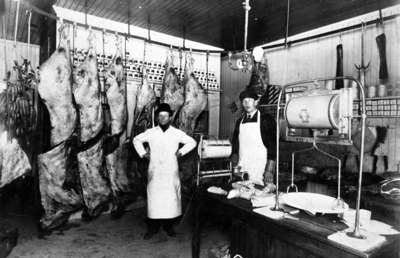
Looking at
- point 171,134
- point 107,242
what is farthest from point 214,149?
point 107,242

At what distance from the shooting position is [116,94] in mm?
4832

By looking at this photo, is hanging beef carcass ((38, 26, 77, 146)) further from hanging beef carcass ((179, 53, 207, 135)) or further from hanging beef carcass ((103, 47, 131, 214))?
hanging beef carcass ((179, 53, 207, 135))

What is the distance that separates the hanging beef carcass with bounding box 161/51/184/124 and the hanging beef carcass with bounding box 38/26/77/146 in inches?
68.0

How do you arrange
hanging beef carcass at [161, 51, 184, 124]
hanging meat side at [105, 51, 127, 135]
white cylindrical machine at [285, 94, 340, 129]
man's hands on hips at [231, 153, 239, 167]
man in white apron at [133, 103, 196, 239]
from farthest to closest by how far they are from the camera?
hanging beef carcass at [161, 51, 184, 124] < hanging meat side at [105, 51, 127, 135] < man in white apron at [133, 103, 196, 239] < man's hands on hips at [231, 153, 239, 167] < white cylindrical machine at [285, 94, 340, 129]

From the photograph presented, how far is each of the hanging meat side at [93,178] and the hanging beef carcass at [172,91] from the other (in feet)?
4.81

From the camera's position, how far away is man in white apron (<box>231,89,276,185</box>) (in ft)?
12.9

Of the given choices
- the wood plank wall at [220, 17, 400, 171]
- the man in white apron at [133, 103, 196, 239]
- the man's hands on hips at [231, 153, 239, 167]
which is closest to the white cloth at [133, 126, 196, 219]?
the man in white apron at [133, 103, 196, 239]

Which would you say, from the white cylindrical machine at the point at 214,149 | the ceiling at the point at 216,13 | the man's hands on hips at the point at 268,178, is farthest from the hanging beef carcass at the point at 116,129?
the man's hands on hips at the point at 268,178

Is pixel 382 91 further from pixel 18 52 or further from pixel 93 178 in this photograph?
pixel 18 52

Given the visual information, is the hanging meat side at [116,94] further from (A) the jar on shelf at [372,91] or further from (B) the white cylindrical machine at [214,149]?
(A) the jar on shelf at [372,91]

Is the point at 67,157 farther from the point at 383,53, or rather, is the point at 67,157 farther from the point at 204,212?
the point at 383,53

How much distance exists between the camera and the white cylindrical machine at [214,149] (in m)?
3.67

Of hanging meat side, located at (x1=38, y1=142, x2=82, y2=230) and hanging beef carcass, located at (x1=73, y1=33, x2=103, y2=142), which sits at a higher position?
hanging beef carcass, located at (x1=73, y1=33, x2=103, y2=142)

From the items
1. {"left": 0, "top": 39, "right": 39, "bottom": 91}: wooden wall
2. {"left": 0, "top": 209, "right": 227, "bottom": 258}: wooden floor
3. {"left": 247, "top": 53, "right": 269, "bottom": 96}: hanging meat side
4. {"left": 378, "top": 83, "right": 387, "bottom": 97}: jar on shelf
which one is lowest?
{"left": 0, "top": 209, "right": 227, "bottom": 258}: wooden floor
